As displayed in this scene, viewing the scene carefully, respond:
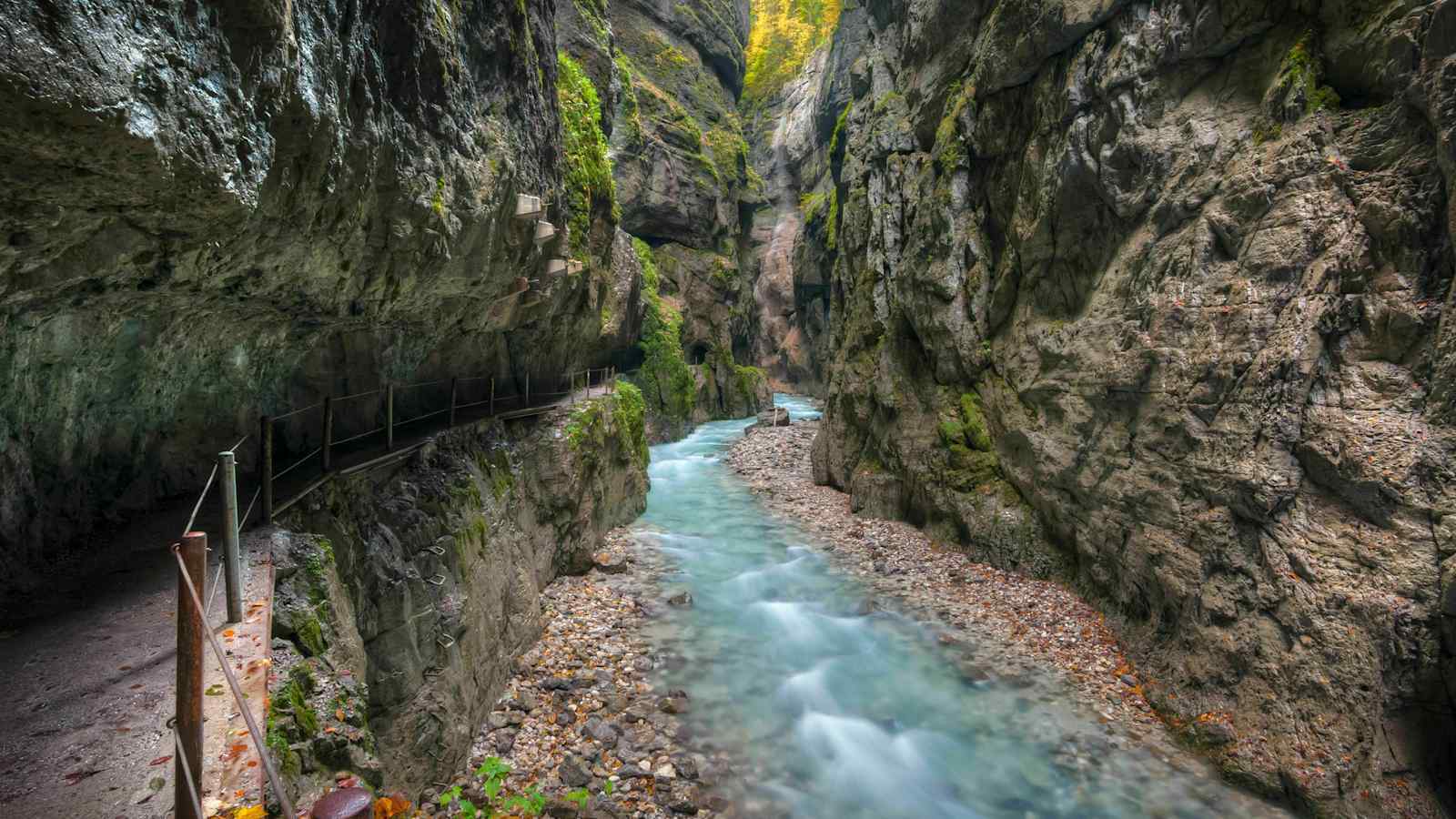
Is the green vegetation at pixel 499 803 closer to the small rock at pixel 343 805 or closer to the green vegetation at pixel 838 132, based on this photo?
the small rock at pixel 343 805

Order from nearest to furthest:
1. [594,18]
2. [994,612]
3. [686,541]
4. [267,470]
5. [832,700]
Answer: [267,470]
[832,700]
[994,612]
[686,541]
[594,18]

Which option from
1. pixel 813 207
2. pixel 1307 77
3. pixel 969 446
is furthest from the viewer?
pixel 813 207

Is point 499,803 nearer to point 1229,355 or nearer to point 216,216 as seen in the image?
point 216,216

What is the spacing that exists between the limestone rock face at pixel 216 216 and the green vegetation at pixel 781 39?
52.4m

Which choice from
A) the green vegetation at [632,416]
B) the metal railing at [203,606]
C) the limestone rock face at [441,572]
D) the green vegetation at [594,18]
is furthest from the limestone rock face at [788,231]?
the metal railing at [203,606]

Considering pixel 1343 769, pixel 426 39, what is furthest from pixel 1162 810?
pixel 426 39

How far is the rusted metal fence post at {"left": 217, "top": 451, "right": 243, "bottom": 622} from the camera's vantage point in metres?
4.09

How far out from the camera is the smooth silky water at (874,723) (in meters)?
7.29

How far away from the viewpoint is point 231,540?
162 inches

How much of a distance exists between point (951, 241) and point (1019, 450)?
5.21 metres

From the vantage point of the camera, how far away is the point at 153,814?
2.77 metres

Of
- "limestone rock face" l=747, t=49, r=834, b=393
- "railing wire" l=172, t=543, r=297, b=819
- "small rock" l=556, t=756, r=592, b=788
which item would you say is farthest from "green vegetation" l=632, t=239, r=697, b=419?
"railing wire" l=172, t=543, r=297, b=819

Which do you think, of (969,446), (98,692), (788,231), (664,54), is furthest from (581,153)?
(788,231)

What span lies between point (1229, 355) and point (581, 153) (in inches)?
540
